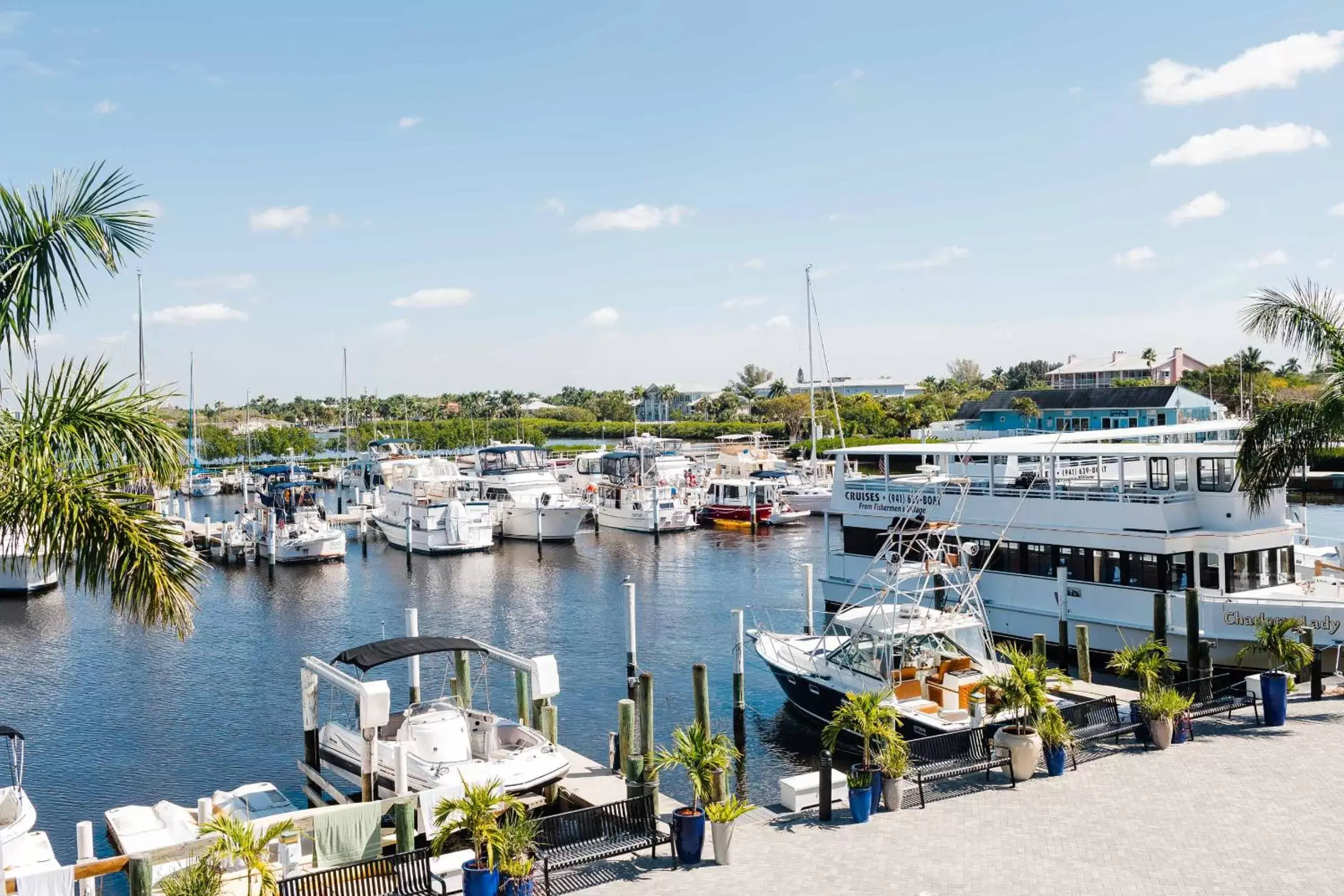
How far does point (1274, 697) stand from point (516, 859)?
1522 cm

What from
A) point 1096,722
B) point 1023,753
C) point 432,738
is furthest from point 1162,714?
point 432,738

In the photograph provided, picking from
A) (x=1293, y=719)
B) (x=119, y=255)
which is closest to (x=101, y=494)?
(x=119, y=255)

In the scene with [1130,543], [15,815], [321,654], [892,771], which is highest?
[1130,543]

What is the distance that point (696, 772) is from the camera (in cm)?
1630

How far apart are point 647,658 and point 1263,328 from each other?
21.5 m

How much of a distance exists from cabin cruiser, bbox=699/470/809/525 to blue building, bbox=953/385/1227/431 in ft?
78.4

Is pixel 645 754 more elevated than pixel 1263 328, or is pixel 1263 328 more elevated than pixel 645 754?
pixel 1263 328

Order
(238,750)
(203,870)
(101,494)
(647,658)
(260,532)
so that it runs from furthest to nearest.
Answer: (260,532) → (647,658) → (238,750) → (203,870) → (101,494)

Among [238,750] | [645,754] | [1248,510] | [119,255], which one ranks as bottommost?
[238,750]

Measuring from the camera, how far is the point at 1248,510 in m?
29.3

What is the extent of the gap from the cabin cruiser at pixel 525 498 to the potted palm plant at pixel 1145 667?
4799 centimetres

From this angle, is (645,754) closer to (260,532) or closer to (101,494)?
(101,494)

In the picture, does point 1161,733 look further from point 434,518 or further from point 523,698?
point 434,518

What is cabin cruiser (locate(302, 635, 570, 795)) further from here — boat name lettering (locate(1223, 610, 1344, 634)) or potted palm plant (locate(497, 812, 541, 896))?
boat name lettering (locate(1223, 610, 1344, 634))
